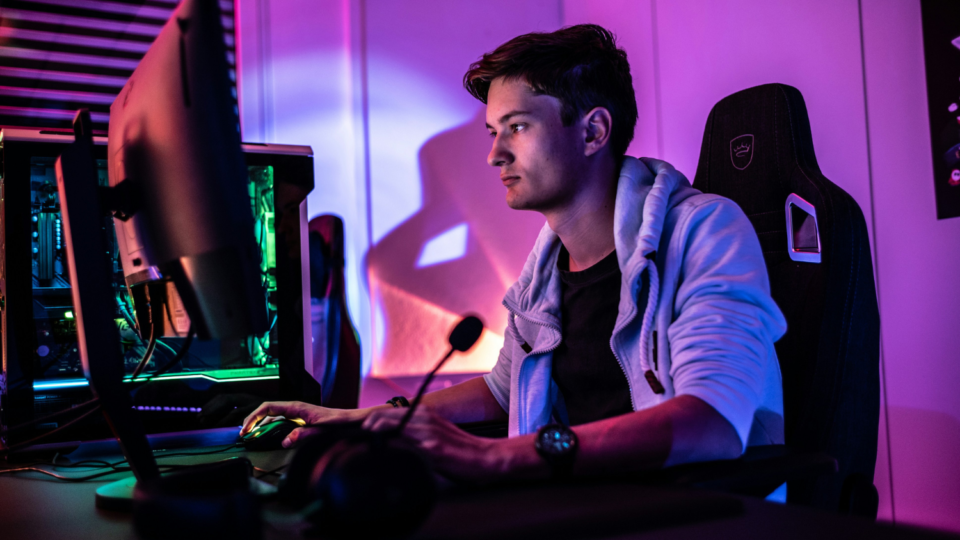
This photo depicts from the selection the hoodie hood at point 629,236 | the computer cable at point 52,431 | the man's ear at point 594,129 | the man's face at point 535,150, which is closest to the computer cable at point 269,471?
the computer cable at point 52,431

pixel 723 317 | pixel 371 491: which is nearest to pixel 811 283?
pixel 723 317

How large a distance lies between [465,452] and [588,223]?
2.56ft

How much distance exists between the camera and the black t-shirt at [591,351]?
122cm

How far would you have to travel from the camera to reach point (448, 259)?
284 cm

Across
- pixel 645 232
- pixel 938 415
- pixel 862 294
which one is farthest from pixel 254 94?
pixel 938 415

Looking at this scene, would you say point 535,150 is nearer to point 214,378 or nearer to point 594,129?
point 594,129

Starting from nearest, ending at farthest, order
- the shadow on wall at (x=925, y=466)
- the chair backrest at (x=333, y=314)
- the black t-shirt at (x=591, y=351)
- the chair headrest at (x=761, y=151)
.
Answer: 1. the chair headrest at (x=761, y=151)
2. the black t-shirt at (x=591, y=351)
3. the shadow on wall at (x=925, y=466)
4. the chair backrest at (x=333, y=314)

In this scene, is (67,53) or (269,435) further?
(67,53)

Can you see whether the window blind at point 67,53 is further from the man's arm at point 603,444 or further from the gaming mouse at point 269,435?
the man's arm at point 603,444

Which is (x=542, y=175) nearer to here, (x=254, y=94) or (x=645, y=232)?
(x=645, y=232)

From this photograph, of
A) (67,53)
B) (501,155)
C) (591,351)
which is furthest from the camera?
(67,53)

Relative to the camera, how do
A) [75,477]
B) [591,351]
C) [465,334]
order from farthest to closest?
[591,351], [75,477], [465,334]

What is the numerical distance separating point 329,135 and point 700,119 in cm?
150

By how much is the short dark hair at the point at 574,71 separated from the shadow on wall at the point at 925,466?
3.82ft
